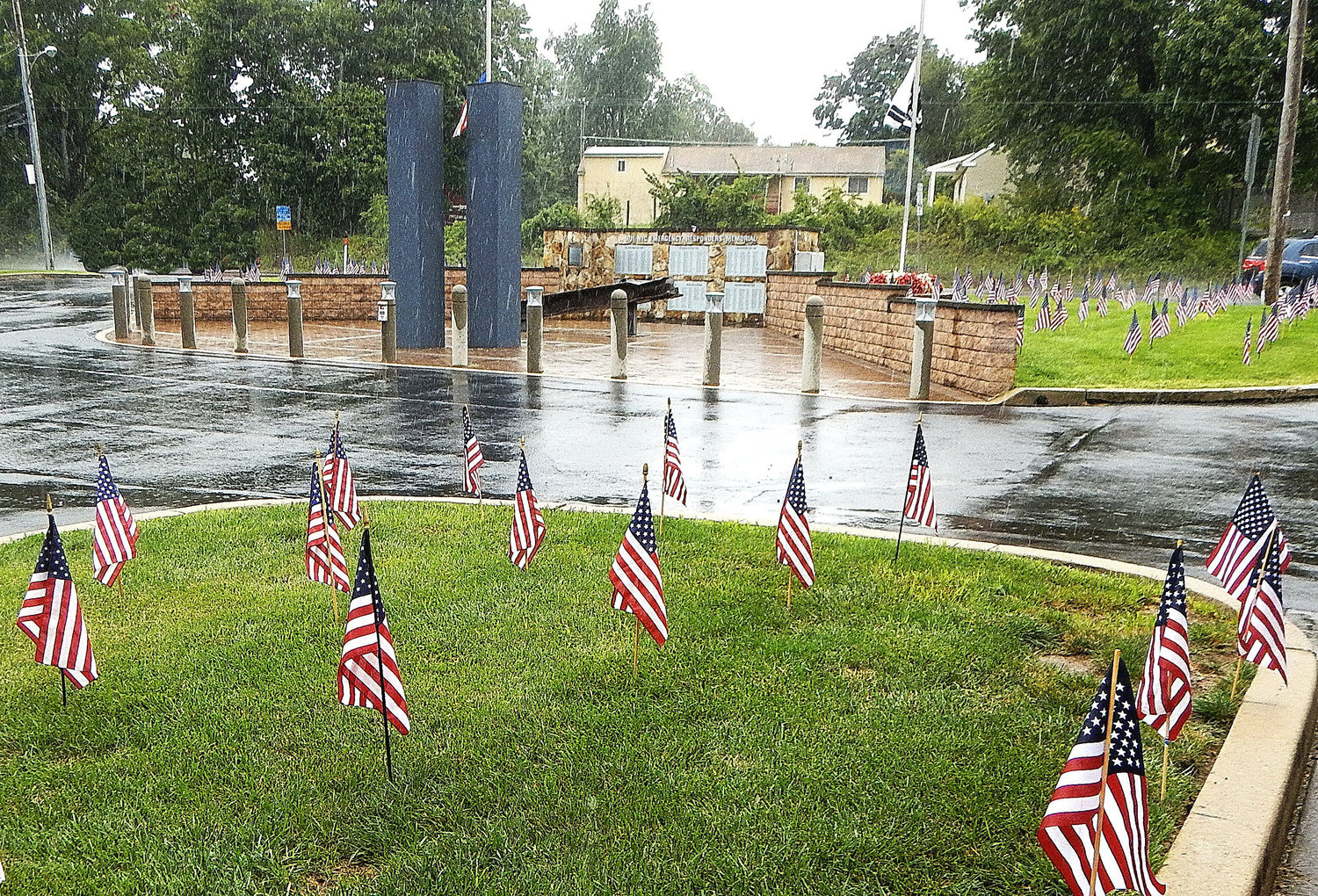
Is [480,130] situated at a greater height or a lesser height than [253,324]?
greater

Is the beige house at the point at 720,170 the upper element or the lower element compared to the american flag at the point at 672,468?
upper

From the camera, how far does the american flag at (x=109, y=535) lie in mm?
5602

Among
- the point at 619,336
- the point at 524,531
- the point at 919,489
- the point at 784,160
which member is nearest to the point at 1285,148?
the point at 619,336

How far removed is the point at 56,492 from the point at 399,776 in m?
6.07

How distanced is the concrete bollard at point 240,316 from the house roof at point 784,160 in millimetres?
42505

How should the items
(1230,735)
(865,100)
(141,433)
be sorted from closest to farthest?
(1230,735) → (141,433) → (865,100)

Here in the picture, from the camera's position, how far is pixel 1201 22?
3400 cm

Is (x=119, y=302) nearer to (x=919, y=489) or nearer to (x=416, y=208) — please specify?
(x=416, y=208)

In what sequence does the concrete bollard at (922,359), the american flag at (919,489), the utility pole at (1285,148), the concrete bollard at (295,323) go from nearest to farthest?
1. the american flag at (919,489)
2. the concrete bollard at (922,359)
3. the concrete bollard at (295,323)
4. the utility pole at (1285,148)

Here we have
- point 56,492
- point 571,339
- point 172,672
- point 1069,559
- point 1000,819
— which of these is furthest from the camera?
point 571,339

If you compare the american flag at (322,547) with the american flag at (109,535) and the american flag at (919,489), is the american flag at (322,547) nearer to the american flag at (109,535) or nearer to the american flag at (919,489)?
the american flag at (109,535)

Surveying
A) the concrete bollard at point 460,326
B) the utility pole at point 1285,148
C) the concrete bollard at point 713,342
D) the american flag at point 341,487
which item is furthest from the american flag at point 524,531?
the utility pole at point 1285,148

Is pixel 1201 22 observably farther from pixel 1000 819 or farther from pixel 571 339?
pixel 1000 819

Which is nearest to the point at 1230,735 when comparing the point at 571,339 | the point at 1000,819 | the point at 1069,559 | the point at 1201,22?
the point at 1000,819
